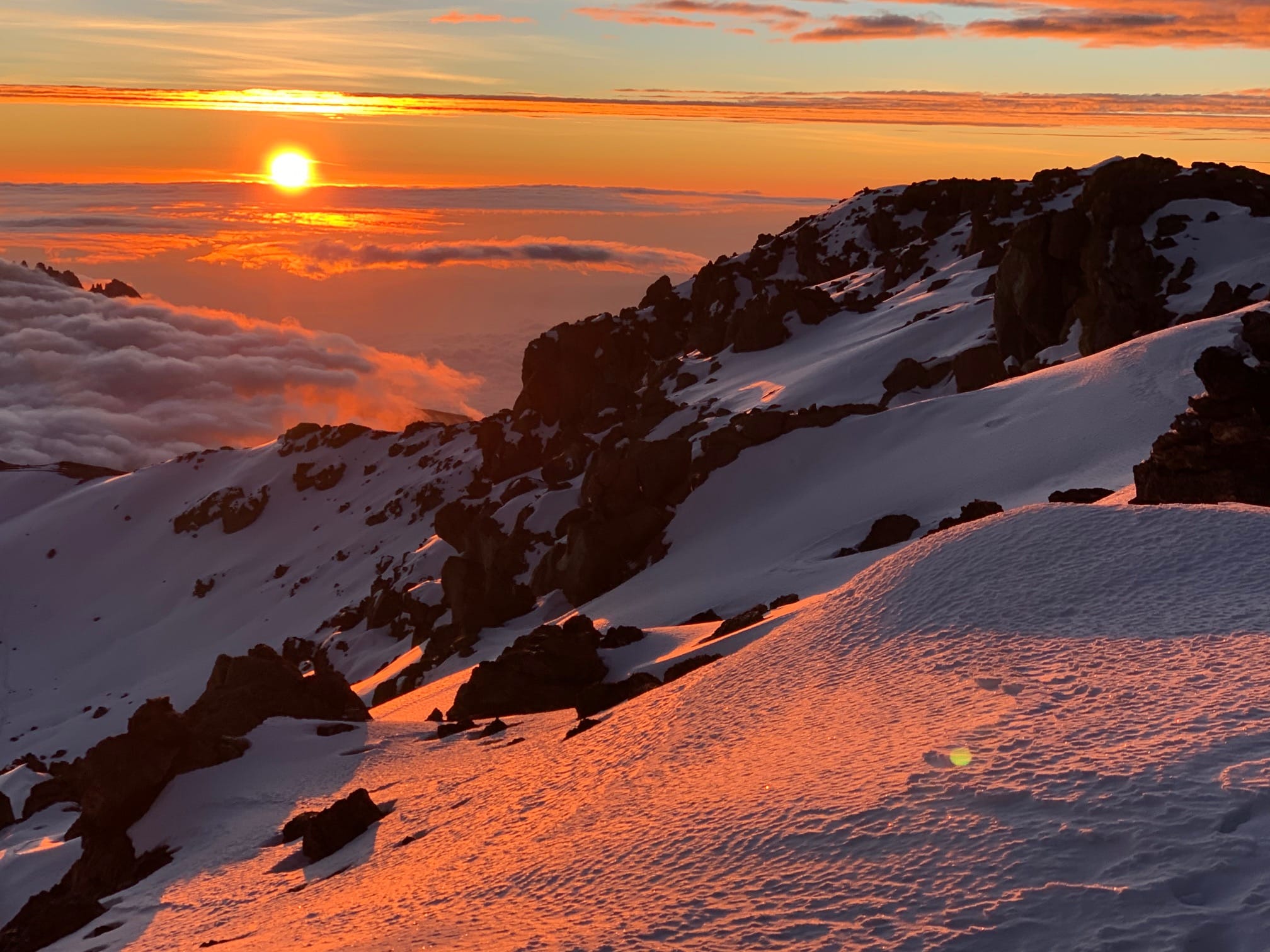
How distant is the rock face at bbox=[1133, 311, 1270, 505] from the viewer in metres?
24.6

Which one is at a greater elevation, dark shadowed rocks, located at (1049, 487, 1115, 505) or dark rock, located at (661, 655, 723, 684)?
dark shadowed rocks, located at (1049, 487, 1115, 505)

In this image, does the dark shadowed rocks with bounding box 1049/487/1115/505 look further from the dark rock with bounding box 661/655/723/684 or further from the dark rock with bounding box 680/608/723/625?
the dark rock with bounding box 680/608/723/625

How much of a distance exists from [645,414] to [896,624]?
6399 centimetres

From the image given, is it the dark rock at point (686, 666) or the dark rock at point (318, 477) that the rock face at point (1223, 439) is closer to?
the dark rock at point (686, 666)

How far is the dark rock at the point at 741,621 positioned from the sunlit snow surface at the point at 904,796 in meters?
7.66

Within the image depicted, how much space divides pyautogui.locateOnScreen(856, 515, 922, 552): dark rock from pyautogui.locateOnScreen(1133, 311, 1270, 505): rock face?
1255cm

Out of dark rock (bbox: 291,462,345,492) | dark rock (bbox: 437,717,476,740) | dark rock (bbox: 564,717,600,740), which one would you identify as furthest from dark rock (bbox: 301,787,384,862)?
dark rock (bbox: 291,462,345,492)

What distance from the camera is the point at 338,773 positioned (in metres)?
31.5

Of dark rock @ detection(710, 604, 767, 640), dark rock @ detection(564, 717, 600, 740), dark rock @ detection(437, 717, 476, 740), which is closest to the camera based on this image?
dark rock @ detection(564, 717, 600, 740)

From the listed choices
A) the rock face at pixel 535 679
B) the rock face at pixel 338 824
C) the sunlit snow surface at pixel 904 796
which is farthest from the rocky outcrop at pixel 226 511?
the rock face at pixel 338 824

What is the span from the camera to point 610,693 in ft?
95.1

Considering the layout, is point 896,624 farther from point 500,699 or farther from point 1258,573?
point 500,699

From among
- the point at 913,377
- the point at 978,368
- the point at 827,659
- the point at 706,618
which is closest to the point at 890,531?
the point at 706,618

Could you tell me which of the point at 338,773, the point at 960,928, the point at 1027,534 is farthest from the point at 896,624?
the point at 338,773
